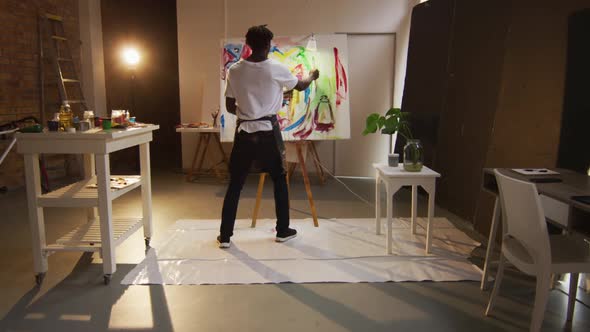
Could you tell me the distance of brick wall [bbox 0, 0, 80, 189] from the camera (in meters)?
4.67

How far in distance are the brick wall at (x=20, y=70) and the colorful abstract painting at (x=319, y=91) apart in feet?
8.17

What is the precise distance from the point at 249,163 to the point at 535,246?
5.88ft

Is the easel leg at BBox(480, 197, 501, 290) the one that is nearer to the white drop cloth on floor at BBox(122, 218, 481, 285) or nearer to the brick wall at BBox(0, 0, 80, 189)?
the white drop cloth on floor at BBox(122, 218, 481, 285)

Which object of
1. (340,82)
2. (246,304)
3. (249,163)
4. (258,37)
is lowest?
(246,304)

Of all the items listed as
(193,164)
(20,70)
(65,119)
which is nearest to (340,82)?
(193,164)

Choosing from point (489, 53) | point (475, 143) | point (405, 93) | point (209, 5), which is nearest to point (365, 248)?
point (475, 143)

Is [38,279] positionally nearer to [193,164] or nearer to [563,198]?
[563,198]

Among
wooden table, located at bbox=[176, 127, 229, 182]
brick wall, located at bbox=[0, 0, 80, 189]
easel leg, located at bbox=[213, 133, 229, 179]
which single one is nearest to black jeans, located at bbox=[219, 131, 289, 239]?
wooden table, located at bbox=[176, 127, 229, 182]

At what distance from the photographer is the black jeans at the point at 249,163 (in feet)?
9.64

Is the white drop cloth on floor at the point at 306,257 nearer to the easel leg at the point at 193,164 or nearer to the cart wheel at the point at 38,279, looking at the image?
the cart wheel at the point at 38,279

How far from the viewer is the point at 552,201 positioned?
242 cm

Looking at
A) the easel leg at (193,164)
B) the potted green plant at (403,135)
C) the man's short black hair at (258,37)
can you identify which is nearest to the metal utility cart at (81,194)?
the man's short black hair at (258,37)

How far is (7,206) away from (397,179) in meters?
3.65

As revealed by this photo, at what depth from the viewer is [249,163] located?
2.99 m
